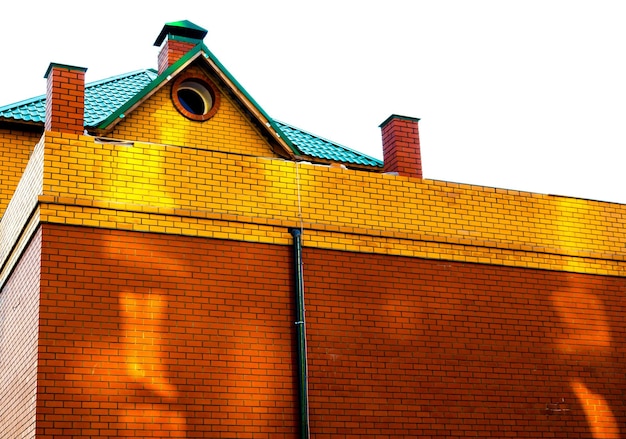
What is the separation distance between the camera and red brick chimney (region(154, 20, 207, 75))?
51.6ft

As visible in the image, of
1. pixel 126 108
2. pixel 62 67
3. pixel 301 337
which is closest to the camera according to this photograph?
pixel 301 337

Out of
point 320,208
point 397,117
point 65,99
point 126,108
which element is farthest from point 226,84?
point 320,208

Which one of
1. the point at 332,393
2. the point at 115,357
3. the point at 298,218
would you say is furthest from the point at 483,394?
the point at 115,357

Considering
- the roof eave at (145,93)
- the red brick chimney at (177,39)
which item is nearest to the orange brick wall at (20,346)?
the roof eave at (145,93)

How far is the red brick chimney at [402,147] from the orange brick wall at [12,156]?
5.66 meters

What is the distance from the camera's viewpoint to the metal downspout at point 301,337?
10.4m

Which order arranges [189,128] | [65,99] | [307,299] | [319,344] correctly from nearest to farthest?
[319,344] < [307,299] < [65,99] < [189,128]

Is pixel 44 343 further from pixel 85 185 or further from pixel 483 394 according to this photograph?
pixel 483 394

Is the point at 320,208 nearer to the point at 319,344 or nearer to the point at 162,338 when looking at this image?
the point at 319,344

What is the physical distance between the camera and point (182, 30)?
16.0 meters

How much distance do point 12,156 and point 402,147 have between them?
6.08 metres

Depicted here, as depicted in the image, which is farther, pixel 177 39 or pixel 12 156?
pixel 177 39

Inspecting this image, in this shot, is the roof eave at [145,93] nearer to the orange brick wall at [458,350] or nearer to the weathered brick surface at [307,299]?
the weathered brick surface at [307,299]

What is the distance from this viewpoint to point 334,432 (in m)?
10.5
